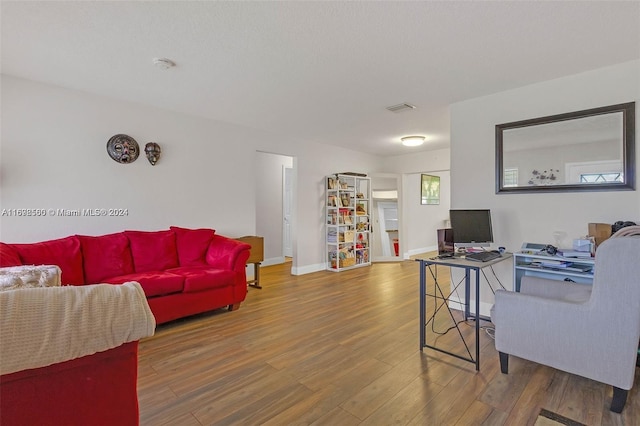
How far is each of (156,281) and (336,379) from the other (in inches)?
77.2

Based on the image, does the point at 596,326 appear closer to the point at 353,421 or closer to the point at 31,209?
the point at 353,421

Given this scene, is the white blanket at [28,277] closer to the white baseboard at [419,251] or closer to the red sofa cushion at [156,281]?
the red sofa cushion at [156,281]

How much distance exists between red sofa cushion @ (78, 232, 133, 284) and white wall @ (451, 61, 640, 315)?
3737 mm

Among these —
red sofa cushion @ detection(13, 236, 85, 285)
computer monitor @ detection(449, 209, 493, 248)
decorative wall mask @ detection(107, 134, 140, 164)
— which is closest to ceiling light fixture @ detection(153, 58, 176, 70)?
decorative wall mask @ detection(107, 134, 140, 164)

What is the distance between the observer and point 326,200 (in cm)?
606

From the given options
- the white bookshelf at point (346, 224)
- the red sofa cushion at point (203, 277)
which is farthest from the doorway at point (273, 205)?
the red sofa cushion at point (203, 277)

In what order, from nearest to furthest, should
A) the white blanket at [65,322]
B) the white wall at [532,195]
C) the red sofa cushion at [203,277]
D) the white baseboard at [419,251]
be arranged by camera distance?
1. the white blanket at [65,322]
2. the white wall at [532,195]
3. the red sofa cushion at [203,277]
4. the white baseboard at [419,251]

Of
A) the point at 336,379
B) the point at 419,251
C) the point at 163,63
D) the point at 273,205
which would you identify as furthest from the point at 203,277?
the point at 419,251

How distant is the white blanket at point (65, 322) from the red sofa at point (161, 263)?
1.99 metres

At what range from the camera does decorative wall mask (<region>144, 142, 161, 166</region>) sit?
376 centimetres

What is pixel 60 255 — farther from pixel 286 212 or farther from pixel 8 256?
pixel 286 212

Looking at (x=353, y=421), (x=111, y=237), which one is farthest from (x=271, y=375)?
(x=111, y=237)

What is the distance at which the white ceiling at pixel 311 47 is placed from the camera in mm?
1952

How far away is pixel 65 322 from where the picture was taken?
3.34 feet
